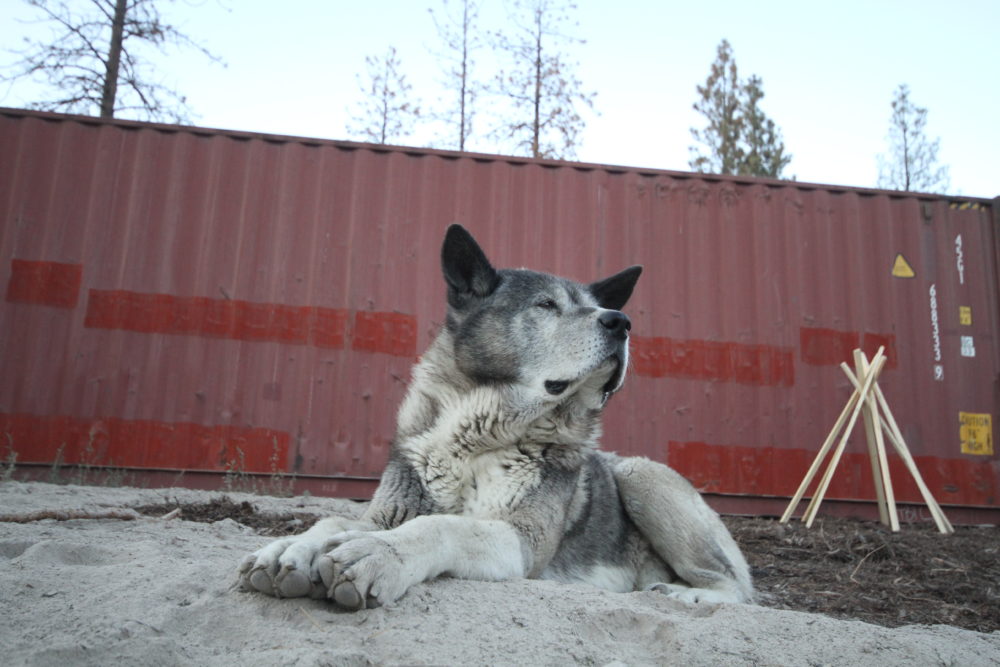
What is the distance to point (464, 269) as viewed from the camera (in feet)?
11.6

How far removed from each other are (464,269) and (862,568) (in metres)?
3.78

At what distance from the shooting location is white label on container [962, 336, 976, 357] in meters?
8.45

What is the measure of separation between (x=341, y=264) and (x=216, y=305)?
1.52 metres

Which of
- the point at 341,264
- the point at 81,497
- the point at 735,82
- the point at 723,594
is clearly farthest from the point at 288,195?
the point at 735,82

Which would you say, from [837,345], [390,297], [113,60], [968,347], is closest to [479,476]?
[390,297]

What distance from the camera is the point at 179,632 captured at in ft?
5.45

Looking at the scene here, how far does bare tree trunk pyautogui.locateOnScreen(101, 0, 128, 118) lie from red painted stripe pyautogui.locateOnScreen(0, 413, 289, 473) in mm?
9797

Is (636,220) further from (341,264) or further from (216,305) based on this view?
(216,305)

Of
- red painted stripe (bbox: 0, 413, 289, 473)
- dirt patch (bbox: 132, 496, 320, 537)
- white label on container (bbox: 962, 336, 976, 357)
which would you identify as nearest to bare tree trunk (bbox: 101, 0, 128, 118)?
red painted stripe (bbox: 0, 413, 289, 473)

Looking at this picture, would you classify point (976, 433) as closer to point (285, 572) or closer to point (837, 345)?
point (837, 345)

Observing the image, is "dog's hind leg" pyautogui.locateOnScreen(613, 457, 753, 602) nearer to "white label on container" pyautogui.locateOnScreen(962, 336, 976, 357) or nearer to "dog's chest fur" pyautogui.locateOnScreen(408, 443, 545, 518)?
"dog's chest fur" pyautogui.locateOnScreen(408, 443, 545, 518)

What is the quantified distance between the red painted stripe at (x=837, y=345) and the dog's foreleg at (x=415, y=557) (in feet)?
22.0

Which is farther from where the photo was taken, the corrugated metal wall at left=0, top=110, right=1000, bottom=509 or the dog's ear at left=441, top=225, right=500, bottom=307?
the corrugated metal wall at left=0, top=110, right=1000, bottom=509

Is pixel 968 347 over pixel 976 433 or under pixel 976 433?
over
